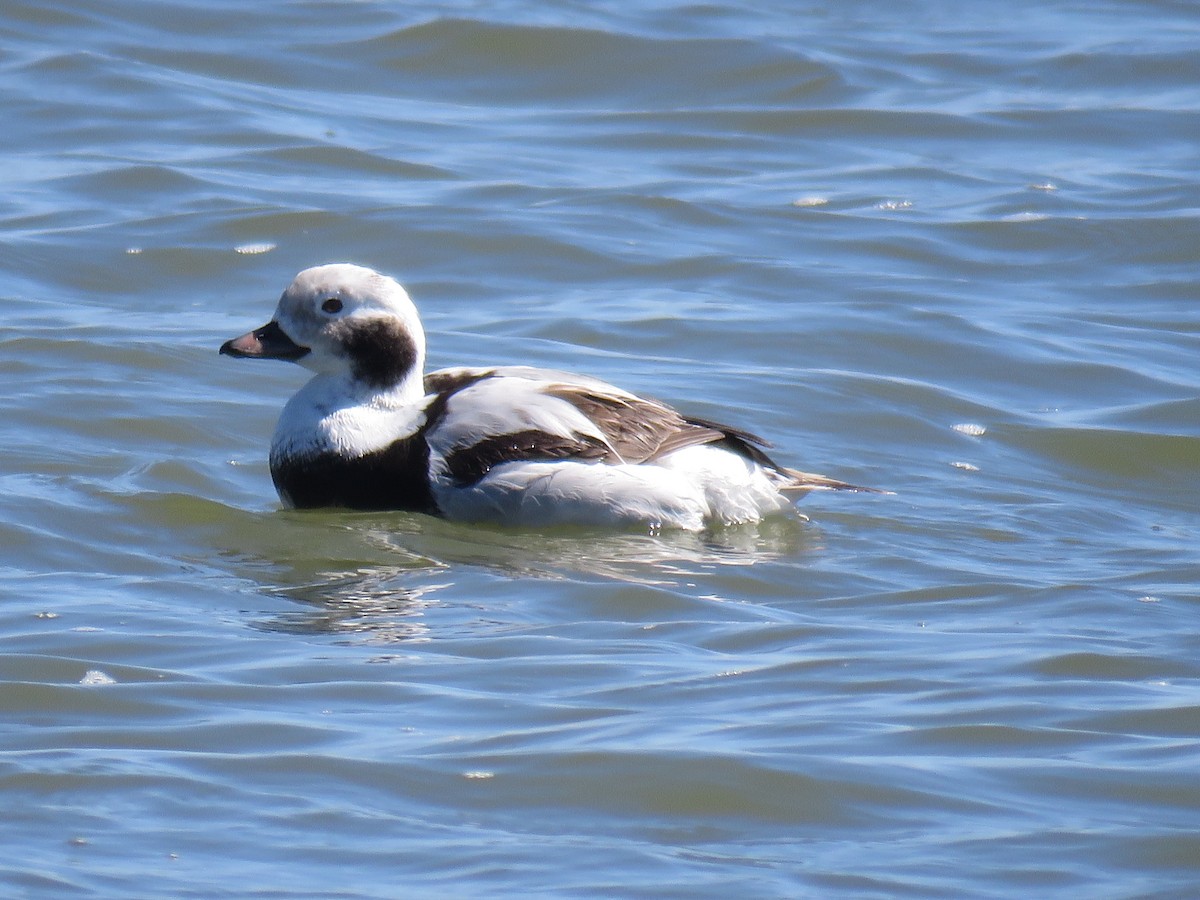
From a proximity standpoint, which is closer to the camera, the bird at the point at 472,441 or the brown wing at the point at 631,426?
the bird at the point at 472,441

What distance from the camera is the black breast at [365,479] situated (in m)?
8.04

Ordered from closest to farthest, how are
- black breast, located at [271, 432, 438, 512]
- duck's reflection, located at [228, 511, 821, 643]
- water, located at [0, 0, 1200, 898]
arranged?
water, located at [0, 0, 1200, 898] < duck's reflection, located at [228, 511, 821, 643] < black breast, located at [271, 432, 438, 512]

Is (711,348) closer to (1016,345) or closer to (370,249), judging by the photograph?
(1016,345)

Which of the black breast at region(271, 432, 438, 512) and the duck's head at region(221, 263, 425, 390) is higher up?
the duck's head at region(221, 263, 425, 390)

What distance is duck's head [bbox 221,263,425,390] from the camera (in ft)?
27.4

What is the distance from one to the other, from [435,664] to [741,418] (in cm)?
396

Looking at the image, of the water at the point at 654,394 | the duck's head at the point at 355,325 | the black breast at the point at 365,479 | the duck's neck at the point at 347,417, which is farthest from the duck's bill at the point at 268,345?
the water at the point at 654,394

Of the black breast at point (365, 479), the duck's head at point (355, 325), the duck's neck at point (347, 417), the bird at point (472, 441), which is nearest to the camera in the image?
the bird at point (472, 441)

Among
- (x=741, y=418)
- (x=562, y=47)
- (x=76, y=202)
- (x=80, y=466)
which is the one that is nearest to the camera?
(x=80, y=466)

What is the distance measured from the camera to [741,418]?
9.83m

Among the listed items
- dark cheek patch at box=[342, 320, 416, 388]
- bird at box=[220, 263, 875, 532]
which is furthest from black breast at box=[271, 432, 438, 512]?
dark cheek patch at box=[342, 320, 416, 388]

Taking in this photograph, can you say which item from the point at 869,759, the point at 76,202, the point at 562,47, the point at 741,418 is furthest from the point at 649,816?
the point at 562,47

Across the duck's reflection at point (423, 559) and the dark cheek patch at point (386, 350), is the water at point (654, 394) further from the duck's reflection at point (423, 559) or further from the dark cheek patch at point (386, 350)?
the dark cheek patch at point (386, 350)

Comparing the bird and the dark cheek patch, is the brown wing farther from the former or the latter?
the dark cheek patch
